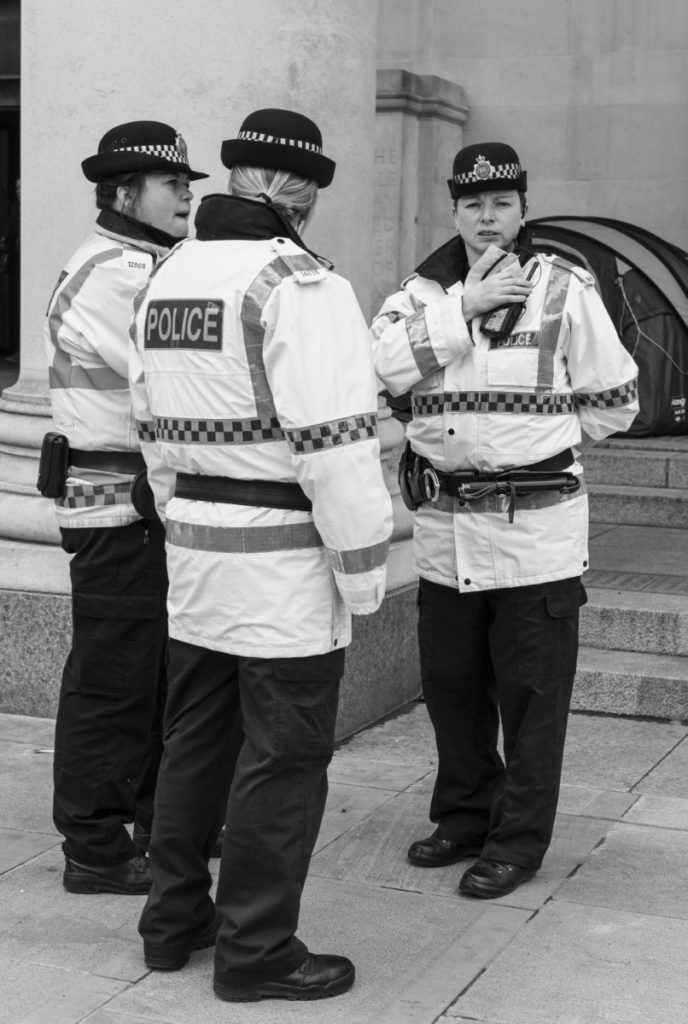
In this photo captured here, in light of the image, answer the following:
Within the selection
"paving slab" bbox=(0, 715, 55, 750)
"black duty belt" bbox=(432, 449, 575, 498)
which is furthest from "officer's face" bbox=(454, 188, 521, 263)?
"paving slab" bbox=(0, 715, 55, 750)

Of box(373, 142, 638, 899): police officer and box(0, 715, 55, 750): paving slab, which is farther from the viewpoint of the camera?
box(0, 715, 55, 750): paving slab

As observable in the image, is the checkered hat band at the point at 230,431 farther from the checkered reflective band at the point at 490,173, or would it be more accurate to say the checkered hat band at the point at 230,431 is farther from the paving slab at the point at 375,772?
the paving slab at the point at 375,772

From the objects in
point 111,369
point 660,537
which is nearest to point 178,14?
point 111,369

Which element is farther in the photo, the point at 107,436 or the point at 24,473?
the point at 24,473

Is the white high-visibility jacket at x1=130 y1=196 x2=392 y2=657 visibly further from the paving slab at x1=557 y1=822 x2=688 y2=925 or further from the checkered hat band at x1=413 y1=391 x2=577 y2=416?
the paving slab at x1=557 y1=822 x2=688 y2=925

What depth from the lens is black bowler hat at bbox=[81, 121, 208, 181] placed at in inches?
159

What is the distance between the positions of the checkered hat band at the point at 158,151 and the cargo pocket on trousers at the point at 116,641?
Answer: 3.74 feet

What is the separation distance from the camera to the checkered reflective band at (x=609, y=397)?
4.14 m

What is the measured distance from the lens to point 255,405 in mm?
3336

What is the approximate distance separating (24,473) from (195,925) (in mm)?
2687

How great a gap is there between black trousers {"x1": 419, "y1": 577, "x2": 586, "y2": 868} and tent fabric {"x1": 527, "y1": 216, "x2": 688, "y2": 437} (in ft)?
18.1

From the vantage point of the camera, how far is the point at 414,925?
12.9 ft

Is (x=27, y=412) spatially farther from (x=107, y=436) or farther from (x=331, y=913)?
(x=331, y=913)

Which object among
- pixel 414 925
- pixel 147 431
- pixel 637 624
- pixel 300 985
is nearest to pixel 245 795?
pixel 300 985
